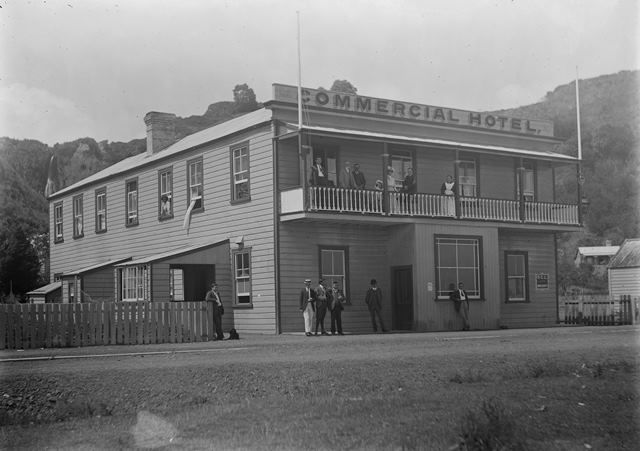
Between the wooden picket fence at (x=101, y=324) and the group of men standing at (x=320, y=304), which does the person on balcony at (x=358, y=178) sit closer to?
the group of men standing at (x=320, y=304)

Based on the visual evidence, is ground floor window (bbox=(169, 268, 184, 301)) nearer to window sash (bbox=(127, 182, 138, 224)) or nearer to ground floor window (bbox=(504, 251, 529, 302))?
window sash (bbox=(127, 182, 138, 224))

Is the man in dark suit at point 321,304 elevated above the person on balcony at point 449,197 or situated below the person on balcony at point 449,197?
below

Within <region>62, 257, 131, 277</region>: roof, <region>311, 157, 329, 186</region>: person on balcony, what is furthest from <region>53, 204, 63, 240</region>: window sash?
<region>311, 157, 329, 186</region>: person on balcony

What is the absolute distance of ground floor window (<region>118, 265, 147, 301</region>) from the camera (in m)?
30.8

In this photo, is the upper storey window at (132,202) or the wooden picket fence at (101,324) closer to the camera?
the wooden picket fence at (101,324)

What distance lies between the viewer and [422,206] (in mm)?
30609

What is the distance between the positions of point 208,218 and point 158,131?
7.30m

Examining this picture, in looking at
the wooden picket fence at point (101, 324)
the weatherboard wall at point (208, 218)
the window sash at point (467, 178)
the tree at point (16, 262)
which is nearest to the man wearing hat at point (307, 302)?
the weatherboard wall at point (208, 218)

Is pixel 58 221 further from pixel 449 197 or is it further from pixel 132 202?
pixel 449 197

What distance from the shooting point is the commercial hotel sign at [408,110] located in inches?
1176

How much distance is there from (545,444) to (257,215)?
21.6 metres

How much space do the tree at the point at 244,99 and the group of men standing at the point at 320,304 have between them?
4437 cm

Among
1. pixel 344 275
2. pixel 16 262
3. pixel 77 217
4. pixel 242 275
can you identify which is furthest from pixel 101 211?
pixel 344 275

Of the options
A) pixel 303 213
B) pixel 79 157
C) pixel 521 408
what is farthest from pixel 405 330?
pixel 79 157
